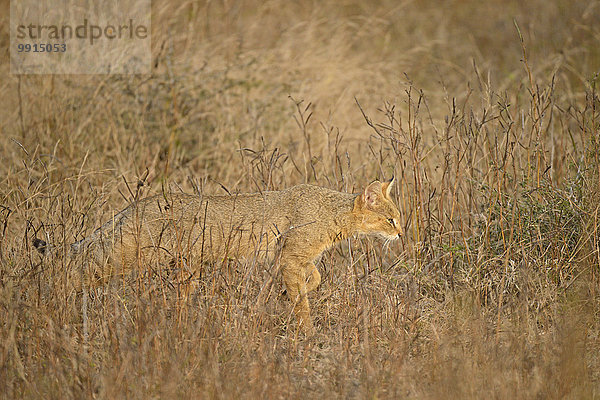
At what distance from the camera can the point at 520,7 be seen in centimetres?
1464

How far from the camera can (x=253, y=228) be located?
466 cm

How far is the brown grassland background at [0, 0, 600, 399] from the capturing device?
12.3 feet

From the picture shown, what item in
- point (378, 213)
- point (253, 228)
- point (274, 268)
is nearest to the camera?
point (274, 268)

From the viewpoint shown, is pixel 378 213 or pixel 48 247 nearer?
pixel 48 247

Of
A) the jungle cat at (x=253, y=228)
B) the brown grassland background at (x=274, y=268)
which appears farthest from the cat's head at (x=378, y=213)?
the brown grassland background at (x=274, y=268)

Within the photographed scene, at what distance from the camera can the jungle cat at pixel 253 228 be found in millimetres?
4602

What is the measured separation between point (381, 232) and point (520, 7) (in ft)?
35.6

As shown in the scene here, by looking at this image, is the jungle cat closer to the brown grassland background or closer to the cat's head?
the cat's head

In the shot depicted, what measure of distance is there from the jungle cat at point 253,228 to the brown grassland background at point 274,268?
13 cm

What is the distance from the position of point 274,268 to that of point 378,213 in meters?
1.22

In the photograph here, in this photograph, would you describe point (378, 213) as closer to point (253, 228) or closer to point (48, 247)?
point (253, 228)

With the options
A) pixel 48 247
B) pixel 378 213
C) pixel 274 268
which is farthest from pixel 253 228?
pixel 48 247

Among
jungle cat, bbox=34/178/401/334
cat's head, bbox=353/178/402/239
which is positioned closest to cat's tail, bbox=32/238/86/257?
jungle cat, bbox=34/178/401/334

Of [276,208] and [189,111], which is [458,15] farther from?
[276,208]
